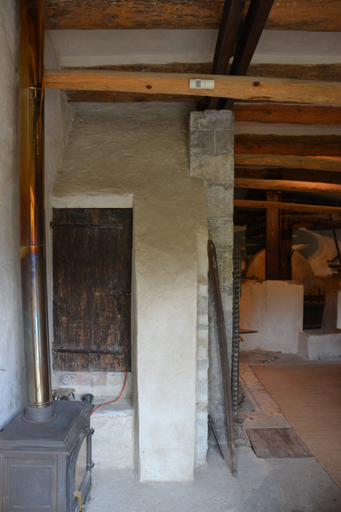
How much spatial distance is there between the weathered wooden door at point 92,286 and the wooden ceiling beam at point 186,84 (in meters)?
1.04

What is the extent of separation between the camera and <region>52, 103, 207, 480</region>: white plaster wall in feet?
9.29

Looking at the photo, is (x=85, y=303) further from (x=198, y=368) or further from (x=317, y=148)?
(x=317, y=148)

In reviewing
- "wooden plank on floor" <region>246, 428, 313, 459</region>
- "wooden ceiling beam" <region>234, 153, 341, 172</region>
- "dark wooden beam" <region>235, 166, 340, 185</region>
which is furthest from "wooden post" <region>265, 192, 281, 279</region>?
"wooden plank on floor" <region>246, 428, 313, 459</region>

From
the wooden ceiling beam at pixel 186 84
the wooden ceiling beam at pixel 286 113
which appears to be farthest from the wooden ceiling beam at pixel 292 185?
the wooden ceiling beam at pixel 186 84

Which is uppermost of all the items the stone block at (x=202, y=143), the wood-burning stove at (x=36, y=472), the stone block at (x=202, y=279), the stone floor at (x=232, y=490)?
the stone block at (x=202, y=143)

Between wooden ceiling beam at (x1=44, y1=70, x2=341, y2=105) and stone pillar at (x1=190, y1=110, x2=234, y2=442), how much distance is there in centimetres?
72

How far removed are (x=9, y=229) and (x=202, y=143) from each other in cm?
187

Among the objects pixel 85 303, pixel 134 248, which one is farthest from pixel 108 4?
pixel 85 303

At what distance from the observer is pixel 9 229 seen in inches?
97.3

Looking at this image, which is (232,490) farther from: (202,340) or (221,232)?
(221,232)

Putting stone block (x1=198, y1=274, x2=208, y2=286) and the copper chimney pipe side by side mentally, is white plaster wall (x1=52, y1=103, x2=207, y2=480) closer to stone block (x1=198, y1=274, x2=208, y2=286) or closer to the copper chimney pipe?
stone block (x1=198, y1=274, x2=208, y2=286)

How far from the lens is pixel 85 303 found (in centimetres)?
335

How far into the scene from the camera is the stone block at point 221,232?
3.44m

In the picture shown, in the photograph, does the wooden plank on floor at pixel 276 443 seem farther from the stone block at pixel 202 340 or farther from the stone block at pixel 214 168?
the stone block at pixel 214 168
